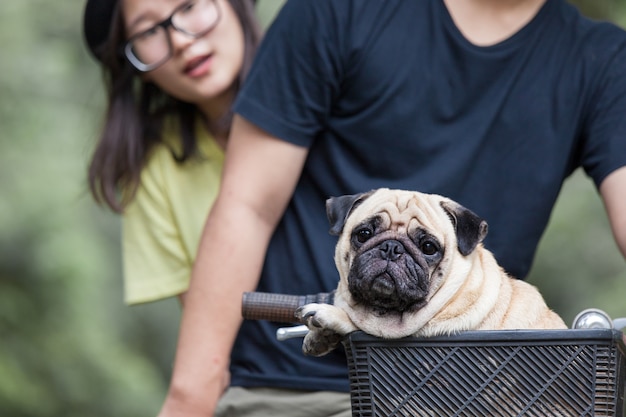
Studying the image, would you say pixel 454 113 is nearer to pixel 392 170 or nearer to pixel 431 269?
pixel 392 170

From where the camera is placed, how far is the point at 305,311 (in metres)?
1.82

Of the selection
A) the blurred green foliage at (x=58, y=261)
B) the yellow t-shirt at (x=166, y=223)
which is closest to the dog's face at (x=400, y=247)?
the yellow t-shirt at (x=166, y=223)

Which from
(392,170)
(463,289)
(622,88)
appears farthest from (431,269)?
(622,88)

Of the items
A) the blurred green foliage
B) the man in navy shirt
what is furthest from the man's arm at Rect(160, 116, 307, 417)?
the blurred green foliage

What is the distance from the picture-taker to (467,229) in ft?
5.96

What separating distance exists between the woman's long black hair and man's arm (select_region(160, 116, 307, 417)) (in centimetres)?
77

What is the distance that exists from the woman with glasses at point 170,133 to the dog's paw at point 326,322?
1.32 metres

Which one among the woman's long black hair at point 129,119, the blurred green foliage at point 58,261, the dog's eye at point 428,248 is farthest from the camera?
the blurred green foliage at point 58,261

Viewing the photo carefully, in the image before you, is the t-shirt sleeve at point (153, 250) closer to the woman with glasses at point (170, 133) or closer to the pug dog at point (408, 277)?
the woman with glasses at point (170, 133)

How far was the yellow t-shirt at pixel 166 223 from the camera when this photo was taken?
3135 mm

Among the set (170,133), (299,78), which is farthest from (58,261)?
(299,78)

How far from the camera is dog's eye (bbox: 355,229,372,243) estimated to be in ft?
5.96

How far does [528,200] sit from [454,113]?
258 mm

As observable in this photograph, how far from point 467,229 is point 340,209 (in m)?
0.23
